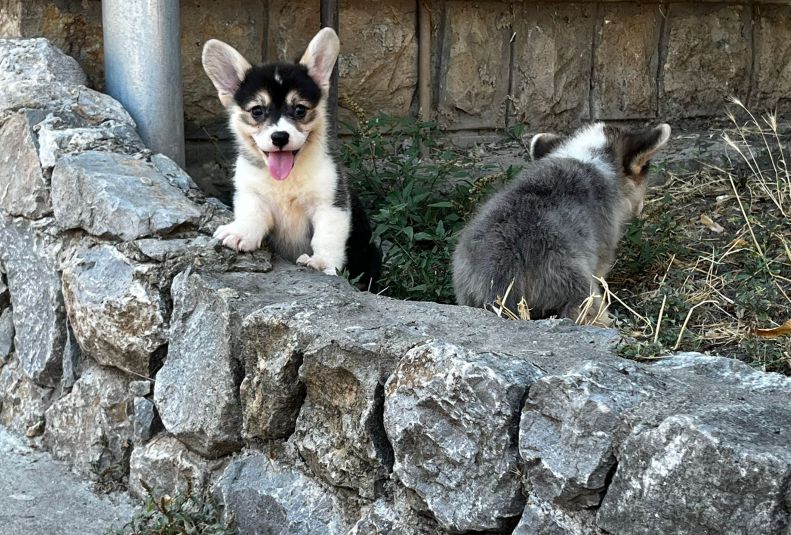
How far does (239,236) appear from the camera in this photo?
14.6 feet

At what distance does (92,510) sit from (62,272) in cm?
108

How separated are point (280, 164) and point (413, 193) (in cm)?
141

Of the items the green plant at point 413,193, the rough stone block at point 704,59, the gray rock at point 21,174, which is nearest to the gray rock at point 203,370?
the gray rock at point 21,174

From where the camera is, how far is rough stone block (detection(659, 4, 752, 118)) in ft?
24.7

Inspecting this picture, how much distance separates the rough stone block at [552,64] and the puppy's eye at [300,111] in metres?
2.58

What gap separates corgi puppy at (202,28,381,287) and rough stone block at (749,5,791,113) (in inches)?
160

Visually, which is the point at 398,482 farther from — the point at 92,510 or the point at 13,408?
the point at 13,408

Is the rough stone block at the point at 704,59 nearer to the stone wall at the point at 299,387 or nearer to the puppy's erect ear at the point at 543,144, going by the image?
the puppy's erect ear at the point at 543,144

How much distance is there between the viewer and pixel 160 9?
528cm

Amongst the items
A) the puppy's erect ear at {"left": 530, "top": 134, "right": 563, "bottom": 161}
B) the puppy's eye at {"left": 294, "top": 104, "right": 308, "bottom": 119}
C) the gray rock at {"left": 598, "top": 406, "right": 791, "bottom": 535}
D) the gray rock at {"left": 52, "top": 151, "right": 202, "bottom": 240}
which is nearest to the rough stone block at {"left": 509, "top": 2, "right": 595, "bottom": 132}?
the puppy's erect ear at {"left": 530, "top": 134, "right": 563, "bottom": 161}

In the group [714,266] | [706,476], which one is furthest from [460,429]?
[714,266]

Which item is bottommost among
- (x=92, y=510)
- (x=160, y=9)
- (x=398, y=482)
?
(x=92, y=510)

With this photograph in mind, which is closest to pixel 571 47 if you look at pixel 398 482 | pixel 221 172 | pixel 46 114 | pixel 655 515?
pixel 221 172

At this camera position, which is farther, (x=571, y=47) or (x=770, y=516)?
(x=571, y=47)
